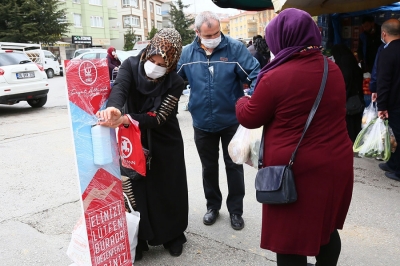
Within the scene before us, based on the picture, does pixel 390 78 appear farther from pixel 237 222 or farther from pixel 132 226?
pixel 132 226

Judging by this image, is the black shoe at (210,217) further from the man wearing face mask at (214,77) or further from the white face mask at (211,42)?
the white face mask at (211,42)

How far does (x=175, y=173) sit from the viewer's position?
2941 millimetres

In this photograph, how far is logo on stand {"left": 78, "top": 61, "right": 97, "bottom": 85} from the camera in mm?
2207

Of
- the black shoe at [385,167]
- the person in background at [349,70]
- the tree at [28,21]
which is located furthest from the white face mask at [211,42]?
the tree at [28,21]

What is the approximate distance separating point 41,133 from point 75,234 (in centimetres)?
567

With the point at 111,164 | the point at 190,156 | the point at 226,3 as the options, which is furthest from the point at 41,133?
the point at 111,164

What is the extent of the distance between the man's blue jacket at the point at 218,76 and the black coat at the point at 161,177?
48 centimetres

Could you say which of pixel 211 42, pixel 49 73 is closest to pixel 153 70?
pixel 211 42

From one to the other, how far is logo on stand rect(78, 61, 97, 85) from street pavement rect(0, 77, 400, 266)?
1.50 m

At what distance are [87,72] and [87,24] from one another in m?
44.0

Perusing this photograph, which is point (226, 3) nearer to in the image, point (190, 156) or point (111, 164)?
point (190, 156)

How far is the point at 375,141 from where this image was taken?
14.1 ft

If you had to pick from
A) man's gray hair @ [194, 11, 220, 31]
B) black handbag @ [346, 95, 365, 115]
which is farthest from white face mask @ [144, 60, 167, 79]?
black handbag @ [346, 95, 365, 115]

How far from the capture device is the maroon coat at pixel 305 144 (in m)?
1.92
